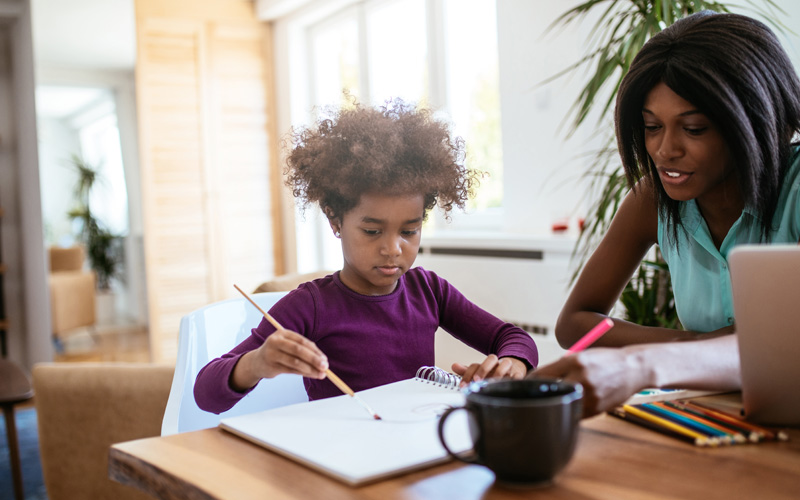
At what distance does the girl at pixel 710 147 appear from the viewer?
1075 millimetres

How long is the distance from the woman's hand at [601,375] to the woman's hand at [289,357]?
26 cm

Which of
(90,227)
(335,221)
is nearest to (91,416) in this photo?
(335,221)

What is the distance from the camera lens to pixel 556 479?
658mm

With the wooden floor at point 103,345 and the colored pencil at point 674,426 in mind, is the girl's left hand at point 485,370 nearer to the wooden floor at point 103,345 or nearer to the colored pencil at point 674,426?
the colored pencil at point 674,426

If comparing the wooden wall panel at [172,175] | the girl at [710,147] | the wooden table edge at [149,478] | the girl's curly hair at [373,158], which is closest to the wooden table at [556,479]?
the wooden table edge at [149,478]

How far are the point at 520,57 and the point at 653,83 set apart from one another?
244 centimetres

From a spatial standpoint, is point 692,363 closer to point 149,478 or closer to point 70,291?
point 149,478

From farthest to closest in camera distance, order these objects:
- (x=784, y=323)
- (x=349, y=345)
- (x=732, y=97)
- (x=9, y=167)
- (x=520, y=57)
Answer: (x=9, y=167), (x=520, y=57), (x=349, y=345), (x=732, y=97), (x=784, y=323)

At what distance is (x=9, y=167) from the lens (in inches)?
175

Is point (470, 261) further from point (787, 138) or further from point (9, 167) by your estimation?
point (9, 167)

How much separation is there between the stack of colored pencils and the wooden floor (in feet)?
14.0

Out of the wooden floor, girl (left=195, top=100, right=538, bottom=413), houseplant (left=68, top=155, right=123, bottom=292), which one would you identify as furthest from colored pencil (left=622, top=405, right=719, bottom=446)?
the wooden floor

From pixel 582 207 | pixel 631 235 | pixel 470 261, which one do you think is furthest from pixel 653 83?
pixel 470 261

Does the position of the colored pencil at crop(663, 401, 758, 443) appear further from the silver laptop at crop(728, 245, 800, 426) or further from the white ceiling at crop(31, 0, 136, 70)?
the white ceiling at crop(31, 0, 136, 70)
